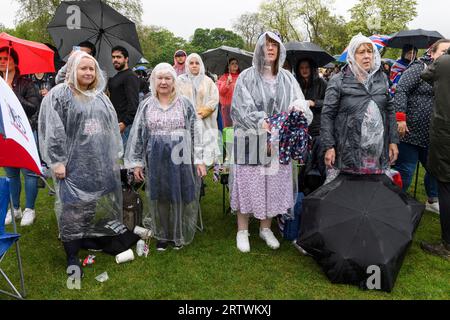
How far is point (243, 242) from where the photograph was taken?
11.2 ft

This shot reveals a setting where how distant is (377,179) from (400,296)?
2.87 feet

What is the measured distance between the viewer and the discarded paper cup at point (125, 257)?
3.15m

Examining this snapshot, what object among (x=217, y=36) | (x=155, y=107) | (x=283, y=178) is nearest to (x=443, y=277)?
(x=283, y=178)

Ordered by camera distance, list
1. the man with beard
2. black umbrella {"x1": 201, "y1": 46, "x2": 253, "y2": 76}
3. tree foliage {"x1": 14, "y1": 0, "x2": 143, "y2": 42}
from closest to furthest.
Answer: the man with beard → black umbrella {"x1": 201, "y1": 46, "x2": 253, "y2": 76} → tree foliage {"x1": 14, "y1": 0, "x2": 143, "y2": 42}

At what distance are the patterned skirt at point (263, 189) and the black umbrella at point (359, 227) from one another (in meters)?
0.30

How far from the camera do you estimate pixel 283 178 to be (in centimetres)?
325

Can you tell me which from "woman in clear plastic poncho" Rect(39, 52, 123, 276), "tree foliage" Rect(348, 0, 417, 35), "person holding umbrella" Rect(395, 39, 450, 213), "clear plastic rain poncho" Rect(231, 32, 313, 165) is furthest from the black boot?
"tree foliage" Rect(348, 0, 417, 35)

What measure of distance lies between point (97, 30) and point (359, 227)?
423 centimetres

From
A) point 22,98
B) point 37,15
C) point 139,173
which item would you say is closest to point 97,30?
point 22,98

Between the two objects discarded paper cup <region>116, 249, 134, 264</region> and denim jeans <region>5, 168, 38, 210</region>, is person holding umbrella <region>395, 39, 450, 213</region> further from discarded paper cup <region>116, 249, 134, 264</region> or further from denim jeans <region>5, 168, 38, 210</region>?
denim jeans <region>5, 168, 38, 210</region>

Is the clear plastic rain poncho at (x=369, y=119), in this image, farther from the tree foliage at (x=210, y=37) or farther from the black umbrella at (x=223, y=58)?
the tree foliage at (x=210, y=37)

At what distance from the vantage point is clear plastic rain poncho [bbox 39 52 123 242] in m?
2.81

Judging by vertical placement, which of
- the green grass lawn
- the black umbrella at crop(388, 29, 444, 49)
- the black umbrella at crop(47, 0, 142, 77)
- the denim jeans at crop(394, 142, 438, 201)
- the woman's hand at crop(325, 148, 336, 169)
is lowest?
the green grass lawn

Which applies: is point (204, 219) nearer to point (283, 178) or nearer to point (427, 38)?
point (283, 178)
